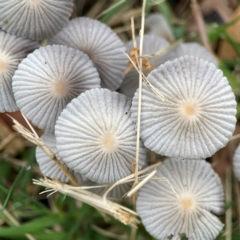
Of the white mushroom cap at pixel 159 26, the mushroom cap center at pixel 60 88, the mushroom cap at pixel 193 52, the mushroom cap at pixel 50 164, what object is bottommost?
the mushroom cap at pixel 50 164

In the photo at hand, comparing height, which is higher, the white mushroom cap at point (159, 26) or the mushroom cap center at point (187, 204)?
the white mushroom cap at point (159, 26)

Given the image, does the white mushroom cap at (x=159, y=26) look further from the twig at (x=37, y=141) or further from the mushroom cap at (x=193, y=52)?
the twig at (x=37, y=141)

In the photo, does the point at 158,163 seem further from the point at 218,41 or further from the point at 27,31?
the point at 218,41

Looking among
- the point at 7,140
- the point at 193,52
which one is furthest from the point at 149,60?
the point at 7,140

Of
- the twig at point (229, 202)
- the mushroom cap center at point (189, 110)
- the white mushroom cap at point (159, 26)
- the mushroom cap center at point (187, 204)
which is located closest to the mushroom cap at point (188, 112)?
the mushroom cap center at point (189, 110)

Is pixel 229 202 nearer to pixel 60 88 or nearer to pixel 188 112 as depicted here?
pixel 188 112

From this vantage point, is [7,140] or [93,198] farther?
[7,140]
